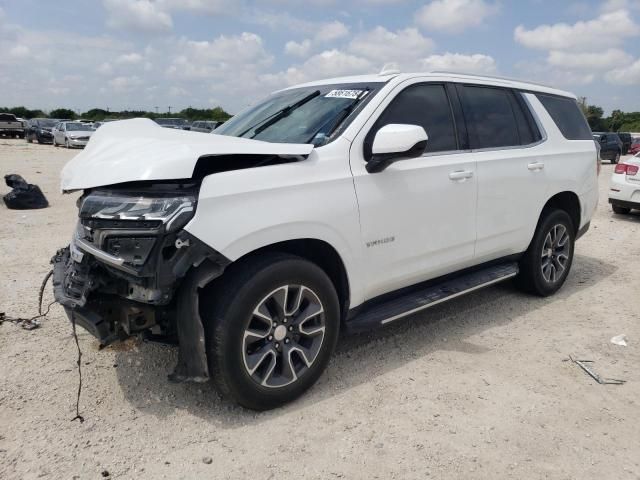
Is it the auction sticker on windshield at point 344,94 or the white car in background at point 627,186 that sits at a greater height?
the auction sticker on windshield at point 344,94

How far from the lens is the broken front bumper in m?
2.57

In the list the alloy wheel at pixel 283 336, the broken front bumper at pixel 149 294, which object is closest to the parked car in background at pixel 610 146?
the alloy wheel at pixel 283 336

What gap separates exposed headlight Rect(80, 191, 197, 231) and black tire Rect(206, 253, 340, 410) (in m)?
0.46

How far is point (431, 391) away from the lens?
10.9ft

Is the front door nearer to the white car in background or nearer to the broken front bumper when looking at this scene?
the broken front bumper

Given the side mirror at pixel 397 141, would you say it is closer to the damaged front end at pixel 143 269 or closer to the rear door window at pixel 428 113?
the rear door window at pixel 428 113

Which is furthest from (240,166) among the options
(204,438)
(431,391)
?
(431,391)

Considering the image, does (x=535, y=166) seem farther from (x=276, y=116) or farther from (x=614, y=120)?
(x=614, y=120)

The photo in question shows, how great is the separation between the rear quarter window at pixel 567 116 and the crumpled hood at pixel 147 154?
304 centimetres

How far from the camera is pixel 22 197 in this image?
30.8 ft

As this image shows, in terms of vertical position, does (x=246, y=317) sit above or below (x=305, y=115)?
below

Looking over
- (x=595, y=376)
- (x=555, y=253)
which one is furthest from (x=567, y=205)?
(x=595, y=376)

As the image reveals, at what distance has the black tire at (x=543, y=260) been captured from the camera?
16.0 feet

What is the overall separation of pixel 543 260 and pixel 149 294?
3.83 metres
